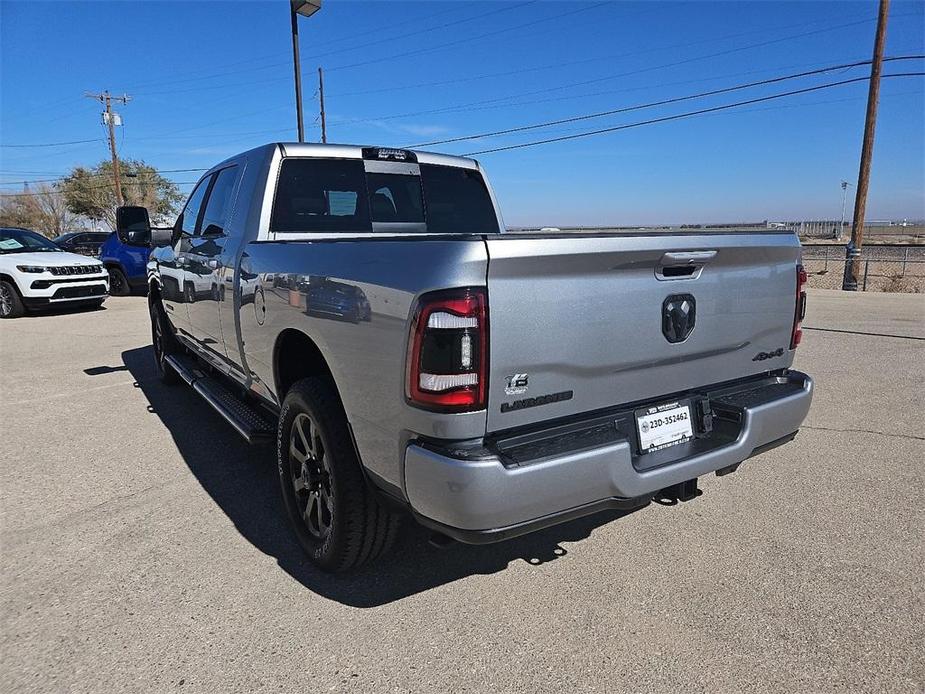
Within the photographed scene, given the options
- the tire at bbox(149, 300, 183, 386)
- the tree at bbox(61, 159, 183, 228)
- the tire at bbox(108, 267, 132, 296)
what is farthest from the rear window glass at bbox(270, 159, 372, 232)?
the tree at bbox(61, 159, 183, 228)

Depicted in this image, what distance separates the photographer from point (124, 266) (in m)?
15.9

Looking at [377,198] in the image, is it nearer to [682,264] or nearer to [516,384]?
[682,264]

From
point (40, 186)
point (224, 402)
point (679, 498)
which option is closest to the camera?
point (679, 498)

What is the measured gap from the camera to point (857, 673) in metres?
2.16

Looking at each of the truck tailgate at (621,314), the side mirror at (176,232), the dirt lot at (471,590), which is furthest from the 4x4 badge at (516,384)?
the side mirror at (176,232)

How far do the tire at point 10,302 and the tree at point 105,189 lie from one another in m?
48.9

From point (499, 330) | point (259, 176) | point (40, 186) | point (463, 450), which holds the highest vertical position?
point (40, 186)

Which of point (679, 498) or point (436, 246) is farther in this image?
point (679, 498)

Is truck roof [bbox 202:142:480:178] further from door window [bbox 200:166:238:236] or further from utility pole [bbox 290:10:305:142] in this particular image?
utility pole [bbox 290:10:305:142]

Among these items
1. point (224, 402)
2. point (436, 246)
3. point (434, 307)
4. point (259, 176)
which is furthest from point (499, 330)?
point (224, 402)

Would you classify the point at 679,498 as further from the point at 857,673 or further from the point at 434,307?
the point at 434,307

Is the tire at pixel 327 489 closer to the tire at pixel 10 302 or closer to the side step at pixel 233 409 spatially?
the side step at pixel 233 409

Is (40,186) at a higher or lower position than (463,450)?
higher

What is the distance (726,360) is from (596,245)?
40.0 inches
